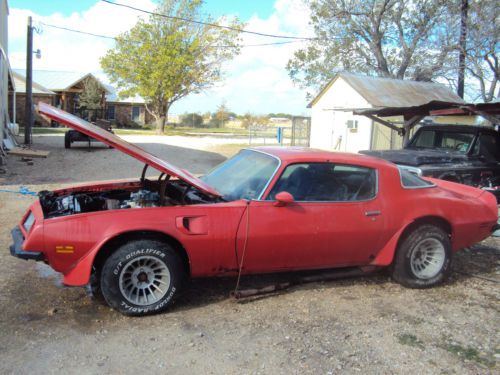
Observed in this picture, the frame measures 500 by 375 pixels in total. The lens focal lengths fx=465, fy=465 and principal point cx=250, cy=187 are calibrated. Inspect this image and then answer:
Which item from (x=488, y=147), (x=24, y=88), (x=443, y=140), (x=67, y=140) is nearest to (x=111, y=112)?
(x=24, y=88)

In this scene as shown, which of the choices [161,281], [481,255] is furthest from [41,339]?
[481,255]

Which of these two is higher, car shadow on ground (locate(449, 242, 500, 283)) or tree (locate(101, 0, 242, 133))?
tree (locate(101, 0, 242, 133))

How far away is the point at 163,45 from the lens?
3653 centimetres

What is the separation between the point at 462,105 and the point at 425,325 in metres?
6.60

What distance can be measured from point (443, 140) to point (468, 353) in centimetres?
714

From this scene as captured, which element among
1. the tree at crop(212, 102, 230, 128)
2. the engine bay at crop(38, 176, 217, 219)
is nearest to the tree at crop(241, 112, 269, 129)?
the tree at crop(212, 102, 230, 128)

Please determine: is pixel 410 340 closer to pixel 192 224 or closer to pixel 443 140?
pixel 192 224

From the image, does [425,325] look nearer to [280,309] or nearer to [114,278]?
[280,309]

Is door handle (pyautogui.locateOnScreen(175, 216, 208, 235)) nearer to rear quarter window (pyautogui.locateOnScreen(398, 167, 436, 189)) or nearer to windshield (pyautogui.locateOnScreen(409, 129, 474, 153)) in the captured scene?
rear quarter window (pyautogui.locateOnScreen(398, 167, 436, 189))

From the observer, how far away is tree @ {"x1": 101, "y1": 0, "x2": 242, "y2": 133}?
119ft

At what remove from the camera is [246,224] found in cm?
403

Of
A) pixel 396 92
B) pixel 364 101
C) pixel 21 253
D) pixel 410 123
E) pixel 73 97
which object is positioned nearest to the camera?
pixel 21 253

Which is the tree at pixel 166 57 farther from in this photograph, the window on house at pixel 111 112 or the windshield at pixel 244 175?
the windshield at pixel 244 175

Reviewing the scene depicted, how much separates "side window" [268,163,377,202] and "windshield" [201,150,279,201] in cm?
17
